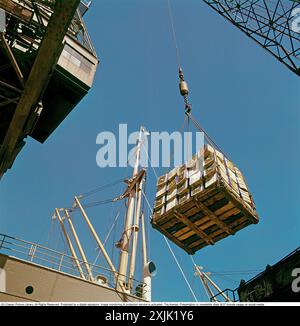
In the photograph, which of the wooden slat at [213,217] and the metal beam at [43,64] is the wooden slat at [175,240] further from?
the metal beam at [43,64]

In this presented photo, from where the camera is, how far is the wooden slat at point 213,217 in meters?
13.8

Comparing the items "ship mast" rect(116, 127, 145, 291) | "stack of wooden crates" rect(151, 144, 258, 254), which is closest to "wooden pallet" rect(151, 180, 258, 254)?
"stack of wooden crates" rect(151, 144, 258, 254)

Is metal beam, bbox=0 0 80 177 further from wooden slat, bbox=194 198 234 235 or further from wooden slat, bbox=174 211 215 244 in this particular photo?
wooden slat, bbox=194 198 234 235

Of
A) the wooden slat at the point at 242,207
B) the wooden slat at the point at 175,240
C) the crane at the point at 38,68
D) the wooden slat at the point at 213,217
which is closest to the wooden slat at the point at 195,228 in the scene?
the wooden slat at the point at 213,217

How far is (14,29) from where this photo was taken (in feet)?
47.7

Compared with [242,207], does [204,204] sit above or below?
below

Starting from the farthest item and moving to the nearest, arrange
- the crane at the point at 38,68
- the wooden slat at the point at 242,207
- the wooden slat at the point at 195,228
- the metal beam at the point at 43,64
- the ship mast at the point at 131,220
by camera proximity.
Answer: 1. the ship mast at the point at 131,220
2. the wooden slat at the point at 195,228
3. the wooden slat at the point at 242,207
4. the crane at the point at 38,68
5. the metal beam at the point at 43,64

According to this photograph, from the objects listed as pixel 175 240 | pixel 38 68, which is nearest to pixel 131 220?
pixel 175 240

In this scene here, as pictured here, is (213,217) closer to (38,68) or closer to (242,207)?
(242,207)

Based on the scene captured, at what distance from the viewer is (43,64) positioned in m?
12.0

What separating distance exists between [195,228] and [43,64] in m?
8.71
